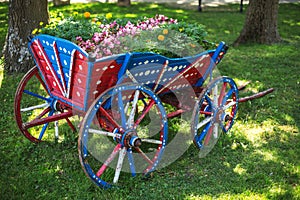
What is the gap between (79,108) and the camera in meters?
3.40

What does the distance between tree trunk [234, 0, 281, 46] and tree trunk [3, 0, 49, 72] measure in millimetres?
3990

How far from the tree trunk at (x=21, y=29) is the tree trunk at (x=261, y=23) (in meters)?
3.99

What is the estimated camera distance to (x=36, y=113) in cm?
505

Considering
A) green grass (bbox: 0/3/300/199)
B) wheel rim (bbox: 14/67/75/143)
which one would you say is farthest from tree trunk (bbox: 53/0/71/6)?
wheel rim (bbox: 14/67/75/143)

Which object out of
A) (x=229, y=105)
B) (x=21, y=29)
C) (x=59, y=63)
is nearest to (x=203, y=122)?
(x=229, y=105)

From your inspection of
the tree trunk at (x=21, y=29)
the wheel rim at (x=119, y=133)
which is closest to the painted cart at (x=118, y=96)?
the wheel rim at (x=119, y=133)

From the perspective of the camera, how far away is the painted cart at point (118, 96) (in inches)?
126

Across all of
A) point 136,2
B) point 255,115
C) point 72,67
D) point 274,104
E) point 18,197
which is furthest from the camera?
point 136,2

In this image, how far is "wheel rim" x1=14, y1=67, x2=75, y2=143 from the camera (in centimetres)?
360

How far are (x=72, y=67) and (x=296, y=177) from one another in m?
2.26

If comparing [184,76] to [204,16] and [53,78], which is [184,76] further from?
[204,16]

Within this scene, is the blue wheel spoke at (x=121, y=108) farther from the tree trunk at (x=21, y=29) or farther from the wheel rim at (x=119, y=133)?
the tree trunk at (x=21, y=29)

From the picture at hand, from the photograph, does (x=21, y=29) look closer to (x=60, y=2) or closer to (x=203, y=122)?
(x=203, y=122)

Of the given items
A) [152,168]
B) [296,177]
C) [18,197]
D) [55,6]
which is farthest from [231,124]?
[55,6]
